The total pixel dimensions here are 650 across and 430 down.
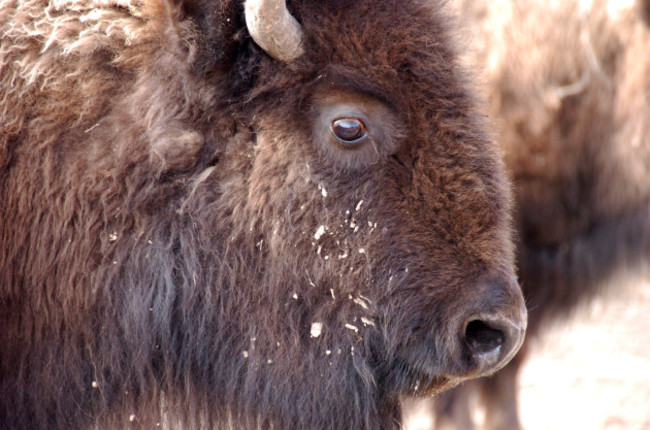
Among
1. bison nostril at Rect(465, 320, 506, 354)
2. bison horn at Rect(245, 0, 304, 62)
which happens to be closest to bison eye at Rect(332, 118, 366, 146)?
bison horn at Rect(245, 0, 304, 62)

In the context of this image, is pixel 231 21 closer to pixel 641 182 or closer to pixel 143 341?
pixel 143 341

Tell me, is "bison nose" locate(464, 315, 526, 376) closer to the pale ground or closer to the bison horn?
the bison horn

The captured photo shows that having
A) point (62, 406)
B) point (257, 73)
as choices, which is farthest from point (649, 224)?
point (62, 406)

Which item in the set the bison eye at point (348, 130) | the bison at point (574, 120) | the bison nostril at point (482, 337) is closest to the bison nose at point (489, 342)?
the bison nostril at point (482, 337)

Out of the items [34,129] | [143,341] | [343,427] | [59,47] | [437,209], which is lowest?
[343,427]

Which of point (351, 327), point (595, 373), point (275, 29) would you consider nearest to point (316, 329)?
point (351, 327)

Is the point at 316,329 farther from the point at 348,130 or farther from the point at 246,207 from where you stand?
the point at 348,130

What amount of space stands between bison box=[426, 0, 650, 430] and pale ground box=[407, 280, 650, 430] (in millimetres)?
396

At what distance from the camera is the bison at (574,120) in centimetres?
477

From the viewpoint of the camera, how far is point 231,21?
2561 mm

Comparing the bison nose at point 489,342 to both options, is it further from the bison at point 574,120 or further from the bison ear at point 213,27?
the bison at point 574,120

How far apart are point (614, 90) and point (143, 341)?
313 centimetres

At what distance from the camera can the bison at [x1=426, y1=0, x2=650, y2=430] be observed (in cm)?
477

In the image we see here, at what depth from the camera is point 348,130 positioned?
257cm
